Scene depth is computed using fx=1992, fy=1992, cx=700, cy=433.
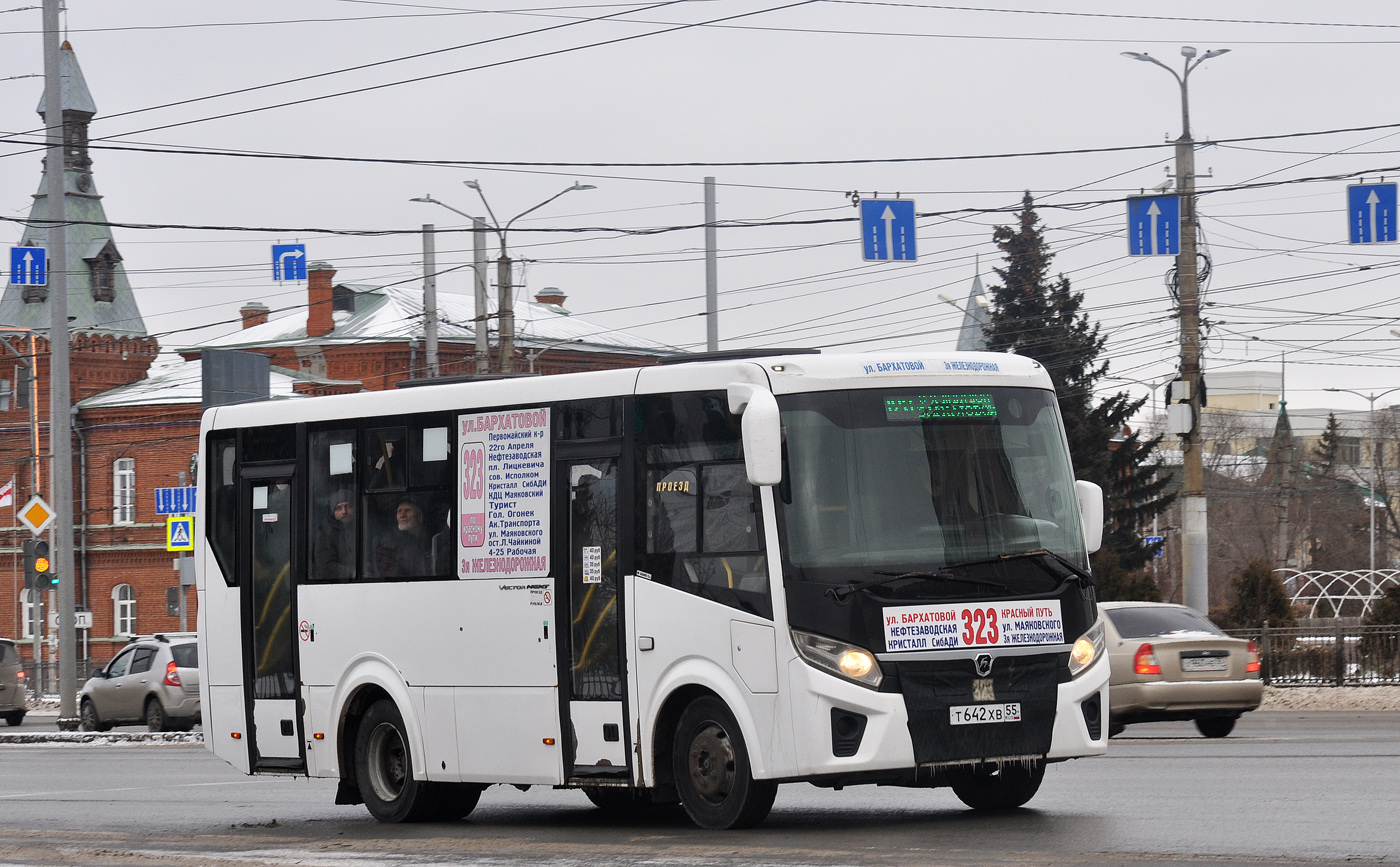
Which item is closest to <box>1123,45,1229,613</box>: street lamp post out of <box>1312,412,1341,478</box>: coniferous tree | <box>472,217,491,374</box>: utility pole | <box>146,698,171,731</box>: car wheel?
<box>472,217,491,374</box>: utility pole

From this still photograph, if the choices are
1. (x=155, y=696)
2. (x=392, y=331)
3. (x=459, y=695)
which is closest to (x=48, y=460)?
(x=392, y=331)

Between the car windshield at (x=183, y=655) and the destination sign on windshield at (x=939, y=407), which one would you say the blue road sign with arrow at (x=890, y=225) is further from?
the destination sign on windshield at (x=939, y=407)

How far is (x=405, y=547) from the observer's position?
43.8ft

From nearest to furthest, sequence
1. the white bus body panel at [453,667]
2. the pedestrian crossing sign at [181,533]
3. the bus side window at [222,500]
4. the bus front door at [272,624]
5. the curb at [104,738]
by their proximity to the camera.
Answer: the white bus body panel at [453,667] < the bus front door at [272,624] < the bus side window at [222,500] < the curb at [104,738] < the pedestrian crossing sign at [181,533]

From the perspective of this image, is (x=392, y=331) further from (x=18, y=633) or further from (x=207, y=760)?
(x=207, y=760)

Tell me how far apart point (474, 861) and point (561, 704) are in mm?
1863

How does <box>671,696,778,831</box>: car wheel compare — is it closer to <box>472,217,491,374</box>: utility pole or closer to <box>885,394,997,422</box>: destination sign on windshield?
<box>885,394,997,422</box>: destination sign on windshield

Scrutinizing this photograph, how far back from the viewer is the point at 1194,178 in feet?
95.9

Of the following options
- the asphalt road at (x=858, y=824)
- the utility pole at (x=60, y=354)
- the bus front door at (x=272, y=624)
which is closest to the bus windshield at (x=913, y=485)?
the asphalt road at (x=858, y=824)

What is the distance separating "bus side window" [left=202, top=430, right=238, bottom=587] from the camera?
14.8 m

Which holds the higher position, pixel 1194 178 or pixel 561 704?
pixel 1194 178

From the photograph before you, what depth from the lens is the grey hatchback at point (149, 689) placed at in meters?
30.9

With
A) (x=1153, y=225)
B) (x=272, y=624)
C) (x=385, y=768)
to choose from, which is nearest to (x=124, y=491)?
(x=1153, y=225)

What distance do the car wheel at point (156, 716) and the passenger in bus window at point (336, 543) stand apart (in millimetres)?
18148
